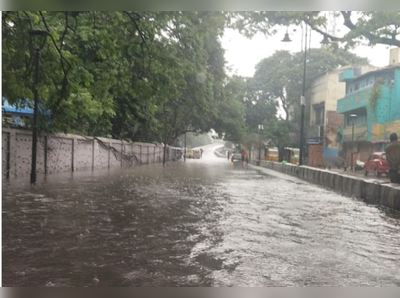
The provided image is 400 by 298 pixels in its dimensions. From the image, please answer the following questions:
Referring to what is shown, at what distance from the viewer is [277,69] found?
9.45m

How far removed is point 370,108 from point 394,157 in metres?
3.18

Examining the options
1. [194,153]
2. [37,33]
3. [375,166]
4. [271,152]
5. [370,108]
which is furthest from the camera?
[194,153]

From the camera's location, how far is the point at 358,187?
33.4ft

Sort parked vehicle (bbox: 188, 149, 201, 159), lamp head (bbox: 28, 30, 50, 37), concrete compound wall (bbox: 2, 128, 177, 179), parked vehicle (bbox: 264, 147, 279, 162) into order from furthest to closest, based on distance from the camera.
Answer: parked vehicle (bbox: 188, 149, 201, 159), parked vehicle (bbox: 264, 147, 279, 162), concrete compound wall (bbox: 2, 128, 177, 179), lamp head (bbox: 28, 30, 50, 37)

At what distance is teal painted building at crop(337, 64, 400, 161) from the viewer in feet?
23.1

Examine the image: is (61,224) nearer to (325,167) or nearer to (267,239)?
(267,239)

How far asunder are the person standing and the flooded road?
834 millimetres

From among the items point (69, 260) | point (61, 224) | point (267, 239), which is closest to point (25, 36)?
point (61, 224)

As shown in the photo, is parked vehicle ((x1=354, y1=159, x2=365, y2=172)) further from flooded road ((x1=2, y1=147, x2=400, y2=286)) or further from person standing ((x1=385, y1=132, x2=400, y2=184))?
flooded road ((x1=2, y1=147, x2=400, y2=286))

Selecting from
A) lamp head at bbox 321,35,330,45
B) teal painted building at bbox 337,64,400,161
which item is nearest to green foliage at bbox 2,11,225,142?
teal painted building at bbox 337,64,400,161

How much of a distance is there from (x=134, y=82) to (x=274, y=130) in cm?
316

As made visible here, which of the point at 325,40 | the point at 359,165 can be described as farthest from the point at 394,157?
the point at 325,40

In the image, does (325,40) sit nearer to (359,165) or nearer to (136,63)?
(359,165)

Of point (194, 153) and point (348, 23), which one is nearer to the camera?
point (348, 23)
